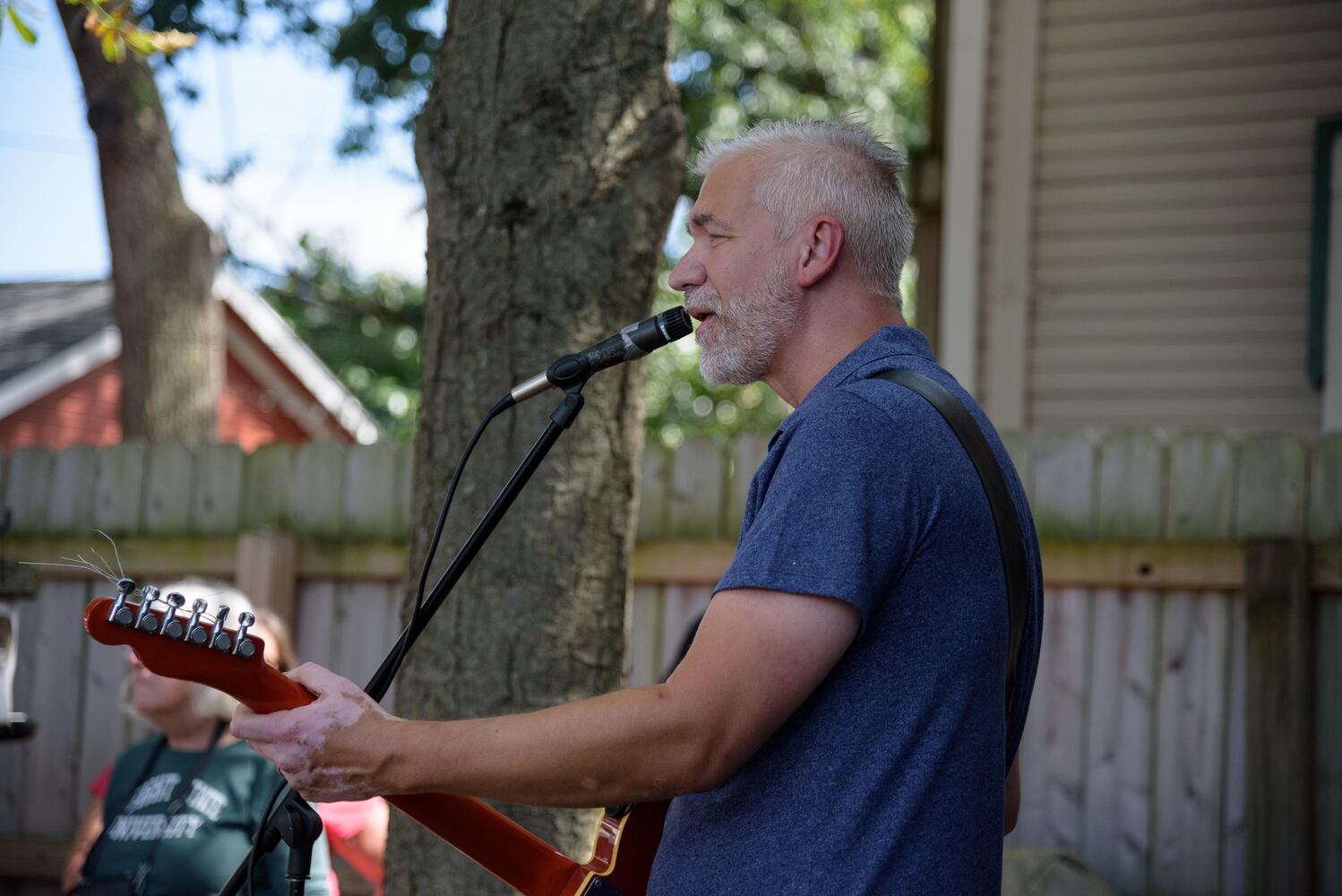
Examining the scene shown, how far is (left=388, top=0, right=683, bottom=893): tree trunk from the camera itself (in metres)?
2.71

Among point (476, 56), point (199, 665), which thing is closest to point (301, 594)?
point (476, 56)

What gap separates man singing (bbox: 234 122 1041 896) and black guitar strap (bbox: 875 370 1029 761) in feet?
0.06

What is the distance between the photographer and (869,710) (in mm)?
Result: 1584

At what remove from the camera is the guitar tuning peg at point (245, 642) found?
1700 mm

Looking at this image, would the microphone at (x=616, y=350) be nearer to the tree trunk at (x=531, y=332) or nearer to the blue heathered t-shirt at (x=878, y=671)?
the blue heathered t-shirt at (x=878, y=671)

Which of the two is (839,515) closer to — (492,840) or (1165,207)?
(492,840)

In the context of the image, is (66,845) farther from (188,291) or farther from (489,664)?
(188,291)

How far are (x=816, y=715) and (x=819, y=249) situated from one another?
63 centimetres

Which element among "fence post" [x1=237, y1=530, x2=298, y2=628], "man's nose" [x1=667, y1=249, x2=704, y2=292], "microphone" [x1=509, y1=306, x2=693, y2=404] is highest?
"man's nose" [x1=667, y1=249, x2=704, y2=292]

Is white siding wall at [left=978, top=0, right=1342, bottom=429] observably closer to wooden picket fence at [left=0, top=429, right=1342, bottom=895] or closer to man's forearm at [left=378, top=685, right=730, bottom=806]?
wooden picket fence at [left=0, top=429, right=1342, bottom=895]

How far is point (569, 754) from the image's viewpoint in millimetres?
1539

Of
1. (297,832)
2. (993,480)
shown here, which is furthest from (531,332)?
(993,480)

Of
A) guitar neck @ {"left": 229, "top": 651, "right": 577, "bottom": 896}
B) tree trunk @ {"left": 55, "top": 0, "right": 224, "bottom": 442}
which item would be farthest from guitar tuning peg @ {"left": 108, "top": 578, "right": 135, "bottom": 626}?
tree trunk @ {"left": 55, "top": 0, "right": 224, "bottom": 442}

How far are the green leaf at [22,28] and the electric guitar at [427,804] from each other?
5.72 feet
